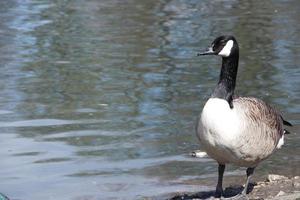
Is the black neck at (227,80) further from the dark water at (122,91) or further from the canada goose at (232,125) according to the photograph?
the dark water at (122,91)

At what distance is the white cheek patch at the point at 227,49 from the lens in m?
7.64

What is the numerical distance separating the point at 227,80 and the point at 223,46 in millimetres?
309

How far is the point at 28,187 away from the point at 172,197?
150 centimetres

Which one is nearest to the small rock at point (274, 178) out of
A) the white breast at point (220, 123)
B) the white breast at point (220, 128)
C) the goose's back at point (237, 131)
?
the goose's back at point (237, 131)

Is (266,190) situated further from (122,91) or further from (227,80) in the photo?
(122,91)

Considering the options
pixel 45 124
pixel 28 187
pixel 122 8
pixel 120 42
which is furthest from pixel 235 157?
pixel 122 8

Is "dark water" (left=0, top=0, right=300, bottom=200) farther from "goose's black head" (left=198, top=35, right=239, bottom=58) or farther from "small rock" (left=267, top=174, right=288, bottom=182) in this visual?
"goose's black head" (left=198, top=35, right=239, bottom=58)

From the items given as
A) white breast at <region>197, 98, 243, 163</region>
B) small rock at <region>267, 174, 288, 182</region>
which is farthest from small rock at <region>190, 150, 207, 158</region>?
white breast at <region>197, 98, 243, 163</region>

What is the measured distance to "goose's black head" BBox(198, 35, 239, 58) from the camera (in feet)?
25.0

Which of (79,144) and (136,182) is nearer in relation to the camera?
(136,182)

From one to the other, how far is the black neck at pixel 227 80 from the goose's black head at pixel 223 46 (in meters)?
0.05

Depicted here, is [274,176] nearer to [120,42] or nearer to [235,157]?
[235,157]

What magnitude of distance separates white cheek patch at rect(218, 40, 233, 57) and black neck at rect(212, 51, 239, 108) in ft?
0.15

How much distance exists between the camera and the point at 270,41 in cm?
1708
